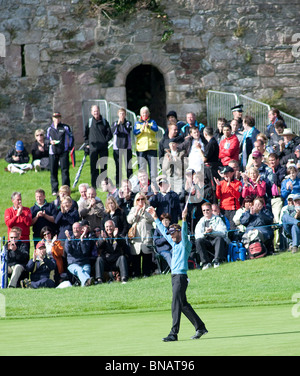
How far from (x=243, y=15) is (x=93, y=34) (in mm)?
4312

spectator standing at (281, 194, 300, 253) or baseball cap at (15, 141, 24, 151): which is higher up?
baseball cap at (15, 141, 24, 151)

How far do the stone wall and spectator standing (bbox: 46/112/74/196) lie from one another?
14.8 feet

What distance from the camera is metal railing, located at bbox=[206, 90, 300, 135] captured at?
23438 mm

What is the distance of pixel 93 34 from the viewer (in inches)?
980

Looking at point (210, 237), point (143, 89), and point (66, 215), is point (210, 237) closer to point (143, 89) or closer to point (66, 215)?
point (66, 215)

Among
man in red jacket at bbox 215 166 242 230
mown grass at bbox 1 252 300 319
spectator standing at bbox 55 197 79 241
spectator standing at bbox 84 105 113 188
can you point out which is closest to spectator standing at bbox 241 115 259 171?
man in red jacket at bbox 215 166 242 230

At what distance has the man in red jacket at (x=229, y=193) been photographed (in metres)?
17.3

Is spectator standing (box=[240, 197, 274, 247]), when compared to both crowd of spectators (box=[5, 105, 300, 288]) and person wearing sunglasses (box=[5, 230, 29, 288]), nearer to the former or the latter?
crowd of spectators (box=[5, 105, 300, 288])

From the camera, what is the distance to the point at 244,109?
23984 millimetres

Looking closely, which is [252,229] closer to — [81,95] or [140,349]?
[140,349]

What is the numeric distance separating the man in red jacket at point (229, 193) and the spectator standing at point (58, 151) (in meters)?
4.41

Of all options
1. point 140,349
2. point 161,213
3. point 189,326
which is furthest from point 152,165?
point 140,349

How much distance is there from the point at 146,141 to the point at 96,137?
1336 millimetres

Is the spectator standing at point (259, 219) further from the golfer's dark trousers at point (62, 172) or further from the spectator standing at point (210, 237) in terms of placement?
the golfer's dark trousers at point (62, 172)
